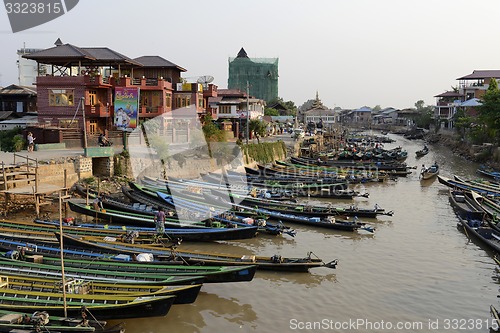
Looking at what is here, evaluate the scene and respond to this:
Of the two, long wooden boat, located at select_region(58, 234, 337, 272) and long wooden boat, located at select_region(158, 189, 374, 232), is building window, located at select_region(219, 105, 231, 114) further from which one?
long wooden boat, located at select_region(58, 234, 337, 272)

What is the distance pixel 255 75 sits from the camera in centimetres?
8556

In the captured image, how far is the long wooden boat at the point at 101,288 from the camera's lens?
11289 millimetres

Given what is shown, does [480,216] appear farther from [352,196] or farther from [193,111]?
[193,111]

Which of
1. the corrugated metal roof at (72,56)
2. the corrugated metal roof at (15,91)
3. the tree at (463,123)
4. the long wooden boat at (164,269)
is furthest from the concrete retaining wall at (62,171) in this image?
the tree at (463,123)

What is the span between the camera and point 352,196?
28750 millimetres

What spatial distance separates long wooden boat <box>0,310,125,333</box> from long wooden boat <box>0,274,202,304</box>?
1253 mm

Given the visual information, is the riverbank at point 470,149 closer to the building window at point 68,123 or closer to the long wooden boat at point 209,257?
the long wooden boat at point 209,257

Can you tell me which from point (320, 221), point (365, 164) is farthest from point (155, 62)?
point (320, 221)

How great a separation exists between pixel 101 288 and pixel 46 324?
2.04 metres

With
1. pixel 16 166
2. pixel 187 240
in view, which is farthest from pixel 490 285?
pixel 16 166

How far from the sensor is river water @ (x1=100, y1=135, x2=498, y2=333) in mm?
12328

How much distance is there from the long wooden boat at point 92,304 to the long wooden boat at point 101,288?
34 centimetres
